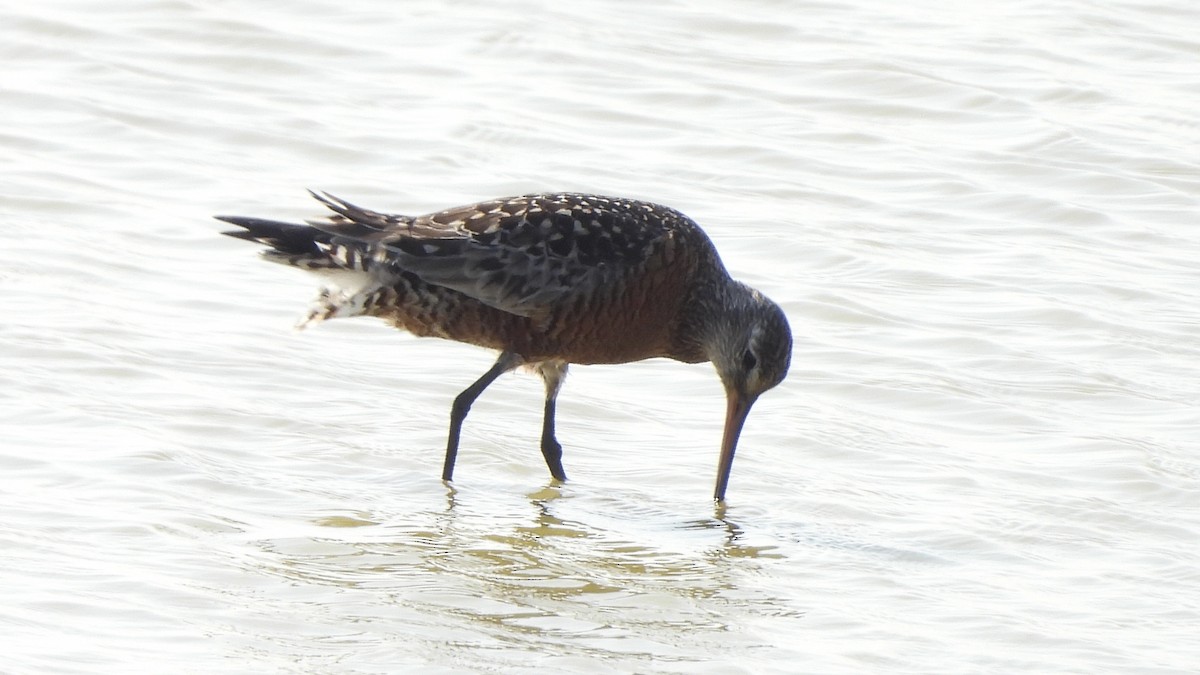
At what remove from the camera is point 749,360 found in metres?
8.38

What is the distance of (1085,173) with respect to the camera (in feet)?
40.0

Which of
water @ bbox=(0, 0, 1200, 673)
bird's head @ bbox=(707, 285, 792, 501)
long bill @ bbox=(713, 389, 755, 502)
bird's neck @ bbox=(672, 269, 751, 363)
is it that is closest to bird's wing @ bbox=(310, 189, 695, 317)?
bird's neck @ bbox=(672, 269, 751, 363)

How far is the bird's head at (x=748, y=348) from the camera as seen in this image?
8.33 m

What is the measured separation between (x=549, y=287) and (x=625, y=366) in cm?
177

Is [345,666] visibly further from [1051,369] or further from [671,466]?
[1051,369]

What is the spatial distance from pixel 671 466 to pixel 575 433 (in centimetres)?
62

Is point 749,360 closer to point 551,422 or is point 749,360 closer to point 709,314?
point 709,314

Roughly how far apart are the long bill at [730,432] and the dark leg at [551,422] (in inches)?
26.1

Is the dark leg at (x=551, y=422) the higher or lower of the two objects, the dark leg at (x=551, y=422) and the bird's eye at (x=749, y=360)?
the lower

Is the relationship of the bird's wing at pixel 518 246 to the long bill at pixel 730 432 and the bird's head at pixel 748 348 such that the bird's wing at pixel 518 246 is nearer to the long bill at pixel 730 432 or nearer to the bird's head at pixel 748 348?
the bird's head at pixel 748 348

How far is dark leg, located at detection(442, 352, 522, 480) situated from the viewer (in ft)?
26.5

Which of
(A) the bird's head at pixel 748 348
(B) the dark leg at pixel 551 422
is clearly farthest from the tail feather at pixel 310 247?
(A) the bird's head at pixel 748 348

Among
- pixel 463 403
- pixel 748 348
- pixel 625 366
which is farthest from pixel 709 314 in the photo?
pixel 625 366

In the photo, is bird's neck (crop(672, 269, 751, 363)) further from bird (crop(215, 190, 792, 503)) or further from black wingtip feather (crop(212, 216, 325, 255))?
black wingtip feather (crop(212, 216, 325, 255))
